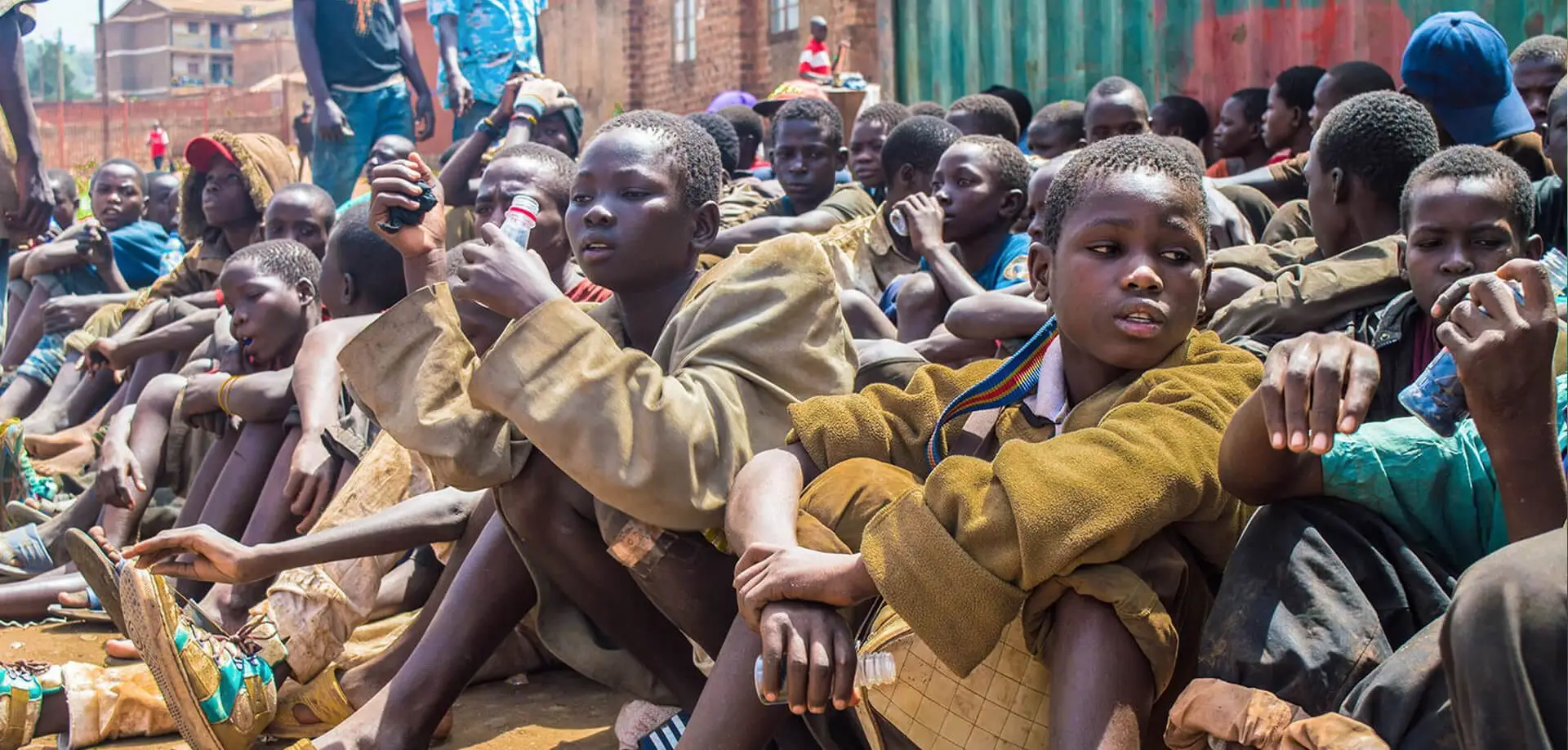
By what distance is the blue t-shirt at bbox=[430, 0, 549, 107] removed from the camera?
7.60 metres

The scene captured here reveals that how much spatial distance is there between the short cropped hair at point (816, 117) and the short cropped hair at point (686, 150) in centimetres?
256

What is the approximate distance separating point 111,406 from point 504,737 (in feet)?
13.0

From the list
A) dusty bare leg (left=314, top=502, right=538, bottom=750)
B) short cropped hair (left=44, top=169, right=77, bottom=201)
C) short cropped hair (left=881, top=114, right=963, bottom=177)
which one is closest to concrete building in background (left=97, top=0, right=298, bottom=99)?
short cropped hair (left=44, top=169, right=77, bottom=201)

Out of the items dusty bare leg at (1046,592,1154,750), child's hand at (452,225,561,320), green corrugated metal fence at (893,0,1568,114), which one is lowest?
dusty bare leg at (1046,592,1154,750)

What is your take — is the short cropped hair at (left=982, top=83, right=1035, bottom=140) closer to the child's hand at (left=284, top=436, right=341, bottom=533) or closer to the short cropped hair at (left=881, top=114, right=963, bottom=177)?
the short cropped hair at (left=881, top=114, right=963, bottom=177)

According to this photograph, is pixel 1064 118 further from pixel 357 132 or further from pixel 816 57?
pixel 816 57

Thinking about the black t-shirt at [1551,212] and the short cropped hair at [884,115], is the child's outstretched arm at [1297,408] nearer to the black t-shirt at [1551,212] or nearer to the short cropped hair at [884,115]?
the black t-shirt at [1551,212]

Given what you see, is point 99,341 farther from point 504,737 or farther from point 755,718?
point 755,718

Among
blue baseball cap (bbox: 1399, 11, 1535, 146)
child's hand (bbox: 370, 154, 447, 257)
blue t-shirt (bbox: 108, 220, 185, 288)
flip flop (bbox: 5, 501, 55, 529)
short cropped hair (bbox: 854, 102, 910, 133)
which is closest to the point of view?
child's hand (bbox: 370, 154, 447, 257)

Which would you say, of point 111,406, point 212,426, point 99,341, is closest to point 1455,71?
point 212,426

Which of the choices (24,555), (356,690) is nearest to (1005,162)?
(356,690)

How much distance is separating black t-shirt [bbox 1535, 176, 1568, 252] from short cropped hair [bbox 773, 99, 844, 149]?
280 centimetres

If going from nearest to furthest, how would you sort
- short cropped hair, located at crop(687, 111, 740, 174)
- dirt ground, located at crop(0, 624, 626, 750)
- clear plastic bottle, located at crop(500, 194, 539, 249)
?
clear plastic bottle, located at crop(500, 194, 539, 249), dirt ground, located at crop(0, 624, 626, 750), short cropped hair, located at crop(687, 111, 740, 174)

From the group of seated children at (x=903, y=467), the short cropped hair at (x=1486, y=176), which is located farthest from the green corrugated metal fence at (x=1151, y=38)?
the short cropped hair at (x=1486, y=176)
